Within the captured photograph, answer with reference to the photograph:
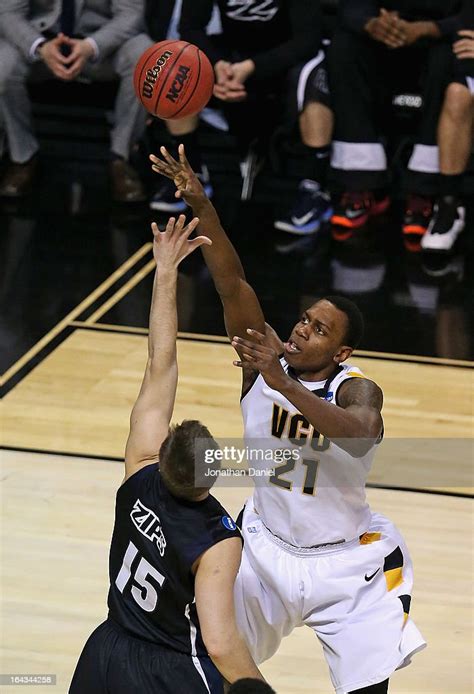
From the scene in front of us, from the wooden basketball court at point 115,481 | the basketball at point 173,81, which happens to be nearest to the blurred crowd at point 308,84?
the wooden basketball court at point 115,481

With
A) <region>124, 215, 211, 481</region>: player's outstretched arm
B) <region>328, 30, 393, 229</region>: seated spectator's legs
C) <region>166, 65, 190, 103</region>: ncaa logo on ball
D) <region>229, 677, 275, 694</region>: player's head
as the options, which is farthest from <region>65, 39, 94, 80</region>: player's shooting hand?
<region>229, 677, 275, 694</region>: player's head

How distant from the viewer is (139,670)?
3.56 meters

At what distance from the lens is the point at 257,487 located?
4293mm

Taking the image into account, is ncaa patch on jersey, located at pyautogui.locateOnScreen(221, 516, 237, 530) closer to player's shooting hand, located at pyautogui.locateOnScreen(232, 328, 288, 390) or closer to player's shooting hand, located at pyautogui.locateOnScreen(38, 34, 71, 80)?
player's shooting hand, located at pyautogui.locateOnScreen(232, 328, 288, 390)

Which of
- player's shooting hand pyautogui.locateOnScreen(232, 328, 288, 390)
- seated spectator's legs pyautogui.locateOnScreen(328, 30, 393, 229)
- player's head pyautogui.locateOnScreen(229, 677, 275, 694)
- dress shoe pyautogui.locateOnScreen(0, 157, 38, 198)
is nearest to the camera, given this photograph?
player's head pyautogui.locateOnScreen(229, 677, 275, 694)

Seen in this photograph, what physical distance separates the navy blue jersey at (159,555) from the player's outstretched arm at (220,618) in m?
0.05

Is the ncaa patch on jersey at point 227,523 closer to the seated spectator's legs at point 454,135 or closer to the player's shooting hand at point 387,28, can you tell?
the seated spectator's legs at point 454,135

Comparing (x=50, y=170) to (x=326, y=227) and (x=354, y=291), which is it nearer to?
(x=326, y=227)

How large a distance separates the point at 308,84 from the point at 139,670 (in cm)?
569

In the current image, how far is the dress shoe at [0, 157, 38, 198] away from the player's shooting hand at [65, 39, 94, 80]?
33.2 inches

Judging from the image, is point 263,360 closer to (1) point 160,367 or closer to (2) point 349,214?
(1) point 160,367

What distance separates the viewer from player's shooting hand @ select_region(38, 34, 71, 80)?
350 inches

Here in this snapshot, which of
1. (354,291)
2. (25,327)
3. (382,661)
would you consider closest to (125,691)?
(382,661)

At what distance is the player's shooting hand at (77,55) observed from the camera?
8.92 metres
